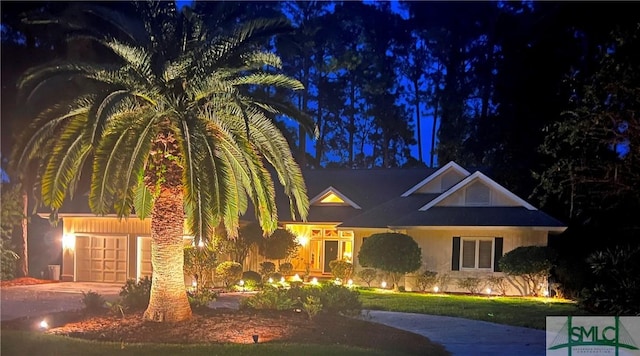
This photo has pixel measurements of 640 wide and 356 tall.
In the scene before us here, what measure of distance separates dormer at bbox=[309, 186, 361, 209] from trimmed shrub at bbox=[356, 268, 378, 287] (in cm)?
303

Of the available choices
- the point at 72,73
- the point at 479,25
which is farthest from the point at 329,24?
the point at 72,73

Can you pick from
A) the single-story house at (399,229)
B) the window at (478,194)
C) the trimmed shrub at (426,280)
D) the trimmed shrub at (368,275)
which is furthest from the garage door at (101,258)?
the window at (478,194)

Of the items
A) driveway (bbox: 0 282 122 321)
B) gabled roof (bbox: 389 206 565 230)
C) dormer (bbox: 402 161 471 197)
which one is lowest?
driveway (bbox: 0 282 122 321)

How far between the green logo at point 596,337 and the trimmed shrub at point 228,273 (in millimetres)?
9126

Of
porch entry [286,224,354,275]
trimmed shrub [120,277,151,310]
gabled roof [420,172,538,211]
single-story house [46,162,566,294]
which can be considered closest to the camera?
trimmed shrub [120,277,151,310]

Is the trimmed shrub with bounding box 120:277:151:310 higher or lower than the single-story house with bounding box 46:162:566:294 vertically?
lower

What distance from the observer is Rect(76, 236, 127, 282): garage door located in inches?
726

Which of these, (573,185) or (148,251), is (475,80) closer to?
(573,185)

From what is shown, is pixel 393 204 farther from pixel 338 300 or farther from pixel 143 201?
pixel 143 201

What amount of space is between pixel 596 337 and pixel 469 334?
2267mm

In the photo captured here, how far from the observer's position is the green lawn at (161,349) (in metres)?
9.60

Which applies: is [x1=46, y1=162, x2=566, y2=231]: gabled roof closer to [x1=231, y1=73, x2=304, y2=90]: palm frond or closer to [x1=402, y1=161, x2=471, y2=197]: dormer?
[x1=402, y1=161, x2=471, y2=197]: dormer

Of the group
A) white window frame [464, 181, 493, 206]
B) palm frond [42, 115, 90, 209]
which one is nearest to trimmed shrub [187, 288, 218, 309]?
palm frond [42, 115, 90, 209]

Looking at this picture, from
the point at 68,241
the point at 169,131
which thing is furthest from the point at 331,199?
the point at 169,131
